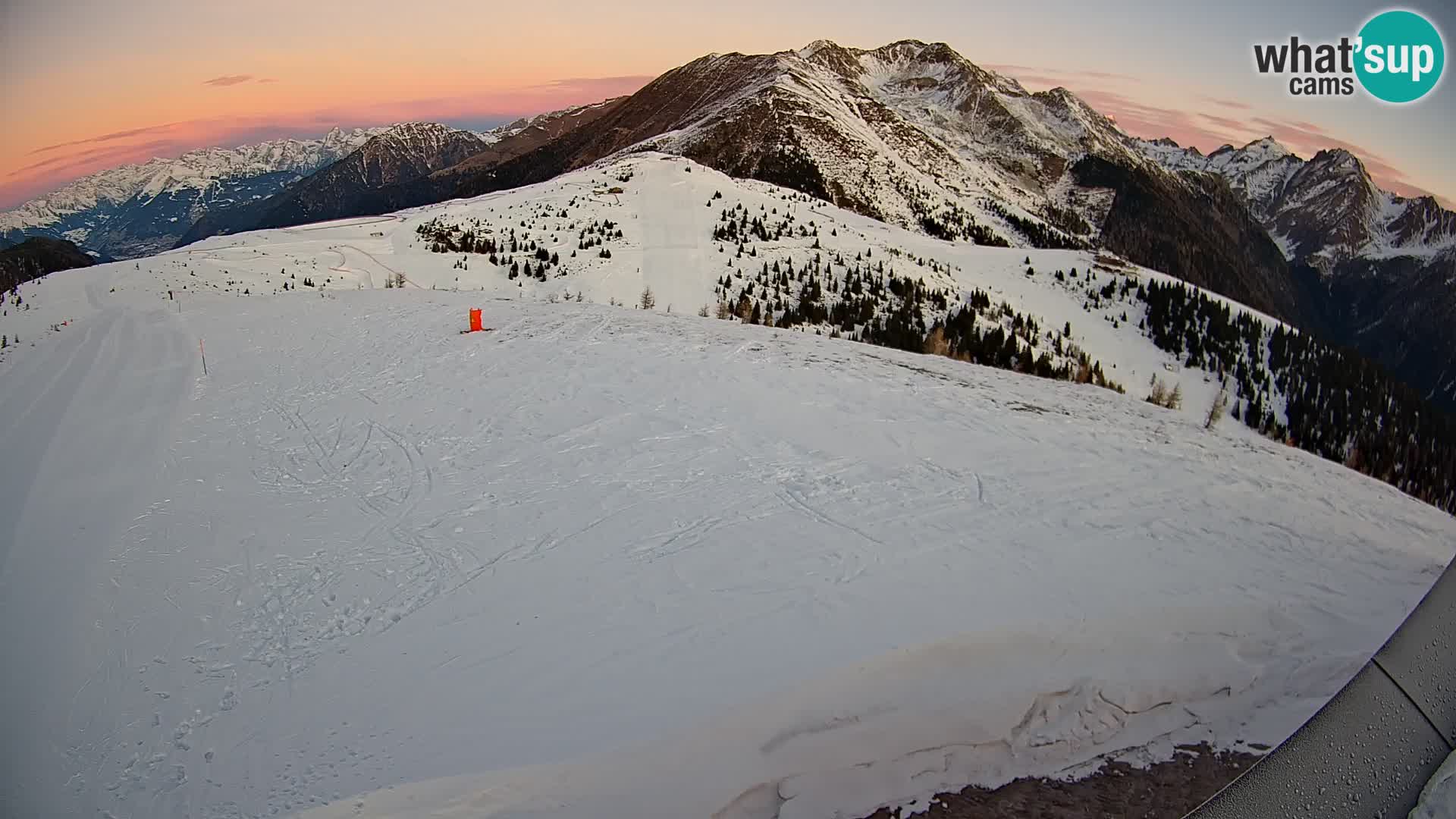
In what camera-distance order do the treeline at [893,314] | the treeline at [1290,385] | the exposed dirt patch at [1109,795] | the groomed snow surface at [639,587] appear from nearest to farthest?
the exposed dirt patch at [1109,795] → the groomed snow surface at [639,587] → the treeline at [893,314] → the treeline at [1290,385]

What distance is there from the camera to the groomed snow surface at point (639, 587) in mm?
4141

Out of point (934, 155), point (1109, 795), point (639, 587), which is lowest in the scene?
point (1109, 795)

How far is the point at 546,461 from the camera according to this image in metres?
7.81

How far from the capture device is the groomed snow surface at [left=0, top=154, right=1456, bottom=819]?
4.14m

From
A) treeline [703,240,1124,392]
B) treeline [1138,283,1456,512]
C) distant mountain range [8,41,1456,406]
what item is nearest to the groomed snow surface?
treeline [703,240,1124,392]

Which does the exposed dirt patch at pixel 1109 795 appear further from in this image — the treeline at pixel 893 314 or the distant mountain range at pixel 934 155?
the distant mountain range at pixel 934 155

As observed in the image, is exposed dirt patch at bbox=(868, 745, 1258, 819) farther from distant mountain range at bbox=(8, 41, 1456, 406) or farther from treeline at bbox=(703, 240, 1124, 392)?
distant mountain range at bbox=(8, 41, 1456, 406)

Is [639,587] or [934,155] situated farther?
[934,155]

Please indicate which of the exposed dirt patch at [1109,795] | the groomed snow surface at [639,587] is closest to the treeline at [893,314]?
the groomed snow surface at [639,587]

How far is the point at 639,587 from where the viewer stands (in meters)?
5.62

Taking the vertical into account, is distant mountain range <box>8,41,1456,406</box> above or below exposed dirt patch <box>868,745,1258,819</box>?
above

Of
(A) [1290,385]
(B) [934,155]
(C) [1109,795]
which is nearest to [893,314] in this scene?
(A) [1290,385]

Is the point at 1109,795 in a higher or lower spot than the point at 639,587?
lower

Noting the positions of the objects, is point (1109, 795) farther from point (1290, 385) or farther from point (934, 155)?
point (934, 155)
